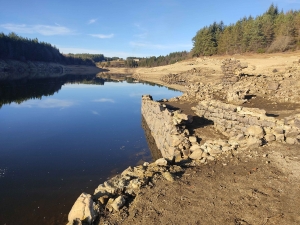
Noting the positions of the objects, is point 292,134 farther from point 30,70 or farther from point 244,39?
point 30,70

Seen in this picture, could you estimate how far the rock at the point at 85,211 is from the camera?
19.4ft

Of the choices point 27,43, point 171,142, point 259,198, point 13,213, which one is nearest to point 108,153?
point 171,142

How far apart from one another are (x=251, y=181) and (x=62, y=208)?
24.6 feet

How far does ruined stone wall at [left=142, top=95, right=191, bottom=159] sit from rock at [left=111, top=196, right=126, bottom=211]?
382 cm

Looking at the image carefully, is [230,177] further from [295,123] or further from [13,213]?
[13,213]

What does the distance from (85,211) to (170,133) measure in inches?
327

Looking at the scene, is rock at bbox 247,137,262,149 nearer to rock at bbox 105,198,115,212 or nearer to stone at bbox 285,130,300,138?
stone at bbox 285,130,300,138

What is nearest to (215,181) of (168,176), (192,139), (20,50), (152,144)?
(168,176)

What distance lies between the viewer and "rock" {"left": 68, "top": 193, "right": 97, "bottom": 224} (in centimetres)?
590

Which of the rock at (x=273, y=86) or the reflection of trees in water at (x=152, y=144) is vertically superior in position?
the rock at (x=273, y=86)

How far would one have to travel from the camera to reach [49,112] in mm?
25844

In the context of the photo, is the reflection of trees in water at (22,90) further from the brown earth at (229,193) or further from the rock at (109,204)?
the brown earth at (229,193)

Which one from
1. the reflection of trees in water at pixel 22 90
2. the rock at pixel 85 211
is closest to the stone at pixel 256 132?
the rock at pixel 85 211

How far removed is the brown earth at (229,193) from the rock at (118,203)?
13 cm
